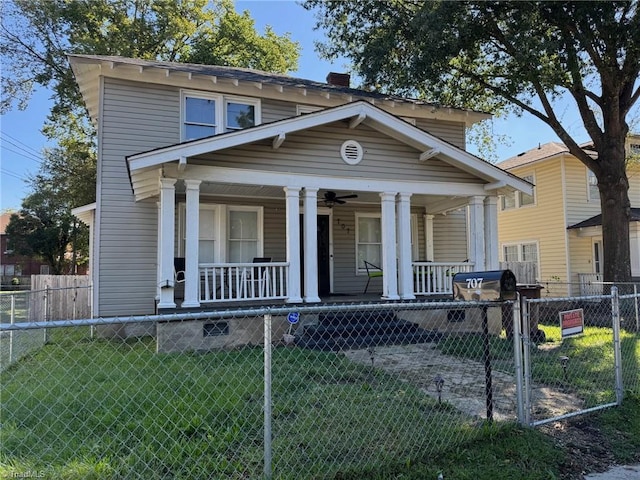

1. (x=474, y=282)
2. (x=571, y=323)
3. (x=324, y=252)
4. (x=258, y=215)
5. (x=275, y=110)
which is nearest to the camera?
(x=474, y=282)

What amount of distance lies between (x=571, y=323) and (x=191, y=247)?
5884 millimetres

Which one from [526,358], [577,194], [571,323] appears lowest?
[526,358]

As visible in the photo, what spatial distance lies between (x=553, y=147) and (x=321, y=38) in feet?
36.3

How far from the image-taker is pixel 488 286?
3918 millimetres

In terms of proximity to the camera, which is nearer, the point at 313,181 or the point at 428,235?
the point at 313,181

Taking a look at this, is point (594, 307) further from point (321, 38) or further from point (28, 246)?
point (28, 246)

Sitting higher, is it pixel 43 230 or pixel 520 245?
pixel 43 230

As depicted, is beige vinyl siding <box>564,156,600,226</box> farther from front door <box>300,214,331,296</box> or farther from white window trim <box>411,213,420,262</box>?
front door <box>300,214,331,296</box>

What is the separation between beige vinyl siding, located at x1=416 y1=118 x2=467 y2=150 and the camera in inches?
490

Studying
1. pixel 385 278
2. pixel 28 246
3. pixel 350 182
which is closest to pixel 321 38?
pixel 350 182

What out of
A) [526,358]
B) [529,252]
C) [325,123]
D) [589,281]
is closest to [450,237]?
[325,123]

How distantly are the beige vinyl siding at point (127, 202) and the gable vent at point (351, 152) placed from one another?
4.21 meters

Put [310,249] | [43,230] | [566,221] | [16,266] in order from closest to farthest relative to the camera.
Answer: [310,249] < [566,221] < [43,230] < [16,266]

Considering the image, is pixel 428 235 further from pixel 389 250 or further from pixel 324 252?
pixel 389 250
